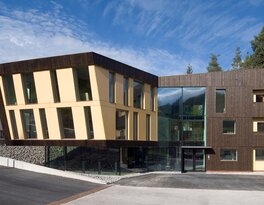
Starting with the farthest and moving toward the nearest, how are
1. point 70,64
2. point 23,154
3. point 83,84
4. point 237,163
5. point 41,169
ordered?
point 237,163 → point 23,154 → point 41,169 → point 83,84 → point 70,64

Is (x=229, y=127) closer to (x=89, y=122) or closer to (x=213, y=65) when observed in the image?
(x=89, y=122)

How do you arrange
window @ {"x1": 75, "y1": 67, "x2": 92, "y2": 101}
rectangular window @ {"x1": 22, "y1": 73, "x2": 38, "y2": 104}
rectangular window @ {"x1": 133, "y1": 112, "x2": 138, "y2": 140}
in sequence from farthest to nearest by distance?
rectangular window @ {"x1": 133, "y1": 112, "x2": 138, "y2": 140} → rectangular window @ {"x1": 22, "y1": 73, "x2": 38, "y2": 104} → window @ {"x1": 75, "y1": 67, "x2": 92, "y2": 101}

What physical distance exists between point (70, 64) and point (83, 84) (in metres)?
1.70

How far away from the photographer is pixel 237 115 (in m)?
34.5

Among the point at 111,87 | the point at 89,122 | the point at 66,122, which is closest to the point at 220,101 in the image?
the point at 111,87

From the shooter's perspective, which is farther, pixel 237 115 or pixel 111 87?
pixel 237 115

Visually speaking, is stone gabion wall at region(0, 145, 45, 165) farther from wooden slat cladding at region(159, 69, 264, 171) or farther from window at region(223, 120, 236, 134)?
window at region(223, 120, 236, 134)

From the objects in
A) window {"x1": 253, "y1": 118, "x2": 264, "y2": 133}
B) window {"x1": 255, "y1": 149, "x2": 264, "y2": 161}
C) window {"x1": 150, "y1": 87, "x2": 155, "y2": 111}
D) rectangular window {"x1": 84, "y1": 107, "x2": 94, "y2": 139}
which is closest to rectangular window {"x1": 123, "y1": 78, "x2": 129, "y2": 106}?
rectangular window {"x1": 84, "y1": 107, "x2": 94, "y2": 139}

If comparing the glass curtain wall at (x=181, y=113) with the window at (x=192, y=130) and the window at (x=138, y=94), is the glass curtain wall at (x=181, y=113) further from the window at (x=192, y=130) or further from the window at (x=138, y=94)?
the window at (x=138, y=94)

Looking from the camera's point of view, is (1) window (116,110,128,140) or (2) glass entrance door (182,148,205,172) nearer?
(1) window (116,110,128,140)

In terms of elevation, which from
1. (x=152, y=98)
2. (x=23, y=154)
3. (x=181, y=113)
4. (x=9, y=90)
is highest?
(x=9, y=90)

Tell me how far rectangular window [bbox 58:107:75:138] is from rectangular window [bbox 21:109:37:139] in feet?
8.51

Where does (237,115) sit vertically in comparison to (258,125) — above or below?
above

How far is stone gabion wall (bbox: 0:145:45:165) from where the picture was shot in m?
32.6
